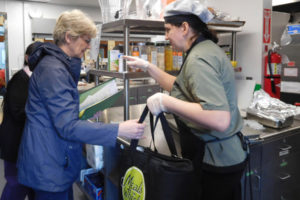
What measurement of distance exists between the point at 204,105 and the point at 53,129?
761mm

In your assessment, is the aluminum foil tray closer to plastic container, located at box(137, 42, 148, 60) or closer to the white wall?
plastic container, located at box(137, 42, 148, 60)

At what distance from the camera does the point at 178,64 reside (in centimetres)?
214

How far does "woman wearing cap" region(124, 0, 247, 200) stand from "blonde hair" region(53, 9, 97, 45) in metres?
0.46

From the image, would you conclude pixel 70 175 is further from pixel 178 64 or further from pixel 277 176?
pixel 277 176

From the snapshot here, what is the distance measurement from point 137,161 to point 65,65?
1.99 ft

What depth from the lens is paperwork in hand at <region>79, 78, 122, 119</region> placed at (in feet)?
4.92

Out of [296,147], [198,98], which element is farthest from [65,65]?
[296,147]

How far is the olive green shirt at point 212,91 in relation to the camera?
109cm

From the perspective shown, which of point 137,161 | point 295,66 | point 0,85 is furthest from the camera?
point 0,85

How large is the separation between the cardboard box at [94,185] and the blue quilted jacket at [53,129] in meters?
0.70

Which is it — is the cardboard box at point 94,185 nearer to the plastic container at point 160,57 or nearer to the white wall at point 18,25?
the plastic container at point 160,57

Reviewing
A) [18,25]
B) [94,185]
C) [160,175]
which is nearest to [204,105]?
[160,175]

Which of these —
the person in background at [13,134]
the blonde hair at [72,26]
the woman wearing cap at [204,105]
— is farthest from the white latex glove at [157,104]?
A: the person in background at [13,134]

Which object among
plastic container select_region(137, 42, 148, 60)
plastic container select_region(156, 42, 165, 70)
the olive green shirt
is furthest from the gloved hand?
the olive green shirt
